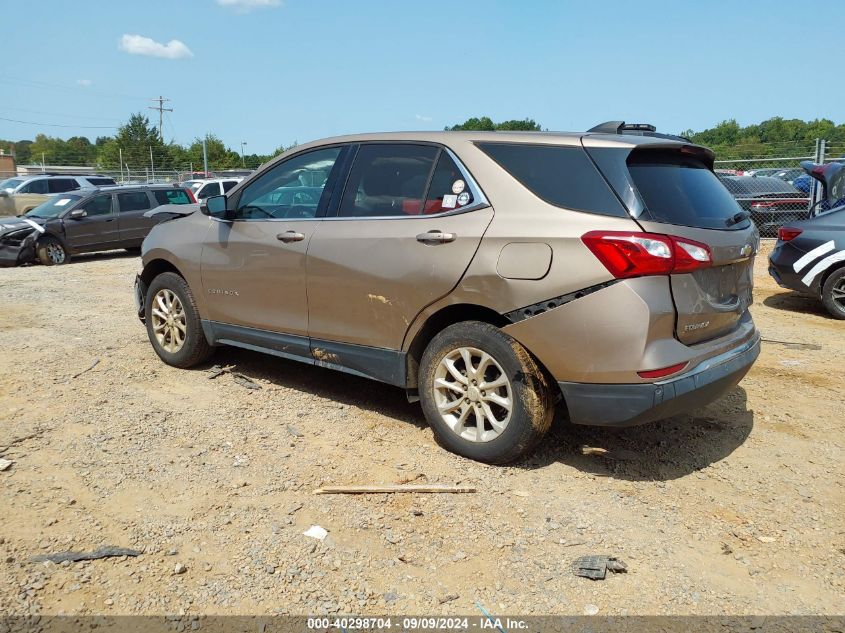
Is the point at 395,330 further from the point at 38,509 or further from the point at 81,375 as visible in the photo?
the point at 81,375

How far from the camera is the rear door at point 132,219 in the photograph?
15477 millimetres

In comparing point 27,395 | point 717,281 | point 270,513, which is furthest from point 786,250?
point 27,395

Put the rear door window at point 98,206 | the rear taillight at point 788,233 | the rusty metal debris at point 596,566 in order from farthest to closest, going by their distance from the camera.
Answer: the rear door window at point 98,206, the rear taillight at point 788,233, the rusty metal debris at point 596,566

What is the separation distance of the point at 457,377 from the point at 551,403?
21.1 inches

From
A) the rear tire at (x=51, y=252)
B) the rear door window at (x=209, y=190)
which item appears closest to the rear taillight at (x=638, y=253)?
the rear tire at (x=51, y=252)

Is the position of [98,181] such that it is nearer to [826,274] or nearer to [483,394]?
[826,274]

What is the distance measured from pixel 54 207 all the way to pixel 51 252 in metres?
1.19

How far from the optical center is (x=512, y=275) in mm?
Answer: 3613

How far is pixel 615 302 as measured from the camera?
335 cm

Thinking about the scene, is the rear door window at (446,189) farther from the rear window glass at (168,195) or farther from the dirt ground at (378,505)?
the rear window glass at (168,195)

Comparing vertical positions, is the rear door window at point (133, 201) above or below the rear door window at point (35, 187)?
below

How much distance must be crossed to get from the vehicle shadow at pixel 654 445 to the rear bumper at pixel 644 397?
19.3 inches

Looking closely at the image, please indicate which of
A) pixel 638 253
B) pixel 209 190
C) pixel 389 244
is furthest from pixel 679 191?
pixel 209 190

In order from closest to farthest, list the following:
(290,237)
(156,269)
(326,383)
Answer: (290,237), (326,383), (156,269)
